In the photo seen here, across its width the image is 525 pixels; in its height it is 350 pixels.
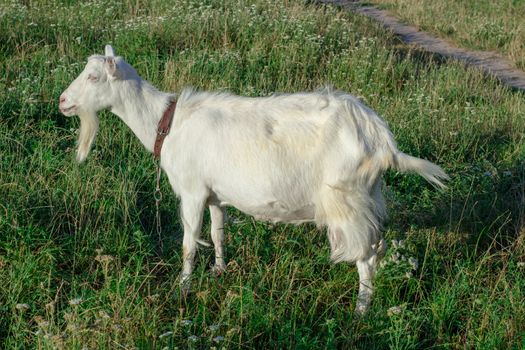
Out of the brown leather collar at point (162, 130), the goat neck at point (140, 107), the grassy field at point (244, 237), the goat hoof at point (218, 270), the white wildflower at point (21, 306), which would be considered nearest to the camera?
the white wildflower at point (21, 306)

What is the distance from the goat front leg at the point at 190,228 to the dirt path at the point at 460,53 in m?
5.92

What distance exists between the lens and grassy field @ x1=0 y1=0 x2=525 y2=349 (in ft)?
12.4

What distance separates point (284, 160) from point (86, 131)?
1.41m

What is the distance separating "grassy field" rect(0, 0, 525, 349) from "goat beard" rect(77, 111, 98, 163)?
198 mm

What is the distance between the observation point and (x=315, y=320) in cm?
404

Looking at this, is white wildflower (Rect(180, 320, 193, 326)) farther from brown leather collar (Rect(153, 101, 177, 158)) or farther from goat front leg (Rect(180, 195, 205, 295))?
brown leather collar (Rect(153, 101, 177, 158))

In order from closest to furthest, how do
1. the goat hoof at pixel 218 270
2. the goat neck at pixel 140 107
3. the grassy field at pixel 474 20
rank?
the goat hoof at pixel 218 270 < the goat neck at pixel 140 107 < the grassy field at pixel 474 20

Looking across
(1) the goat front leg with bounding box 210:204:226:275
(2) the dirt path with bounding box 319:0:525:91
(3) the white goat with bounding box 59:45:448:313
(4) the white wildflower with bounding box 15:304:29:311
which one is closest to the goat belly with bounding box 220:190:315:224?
(3) the white goat with bounding box 59:45:448:313

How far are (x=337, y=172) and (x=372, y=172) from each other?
18cm

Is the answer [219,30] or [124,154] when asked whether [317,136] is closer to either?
[124,154]

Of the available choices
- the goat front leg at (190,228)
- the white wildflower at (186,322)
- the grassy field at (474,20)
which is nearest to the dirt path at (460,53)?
the grassy field at (474,20)

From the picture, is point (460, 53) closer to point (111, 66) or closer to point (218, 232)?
point (218, 232)

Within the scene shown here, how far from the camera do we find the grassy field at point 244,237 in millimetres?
3771

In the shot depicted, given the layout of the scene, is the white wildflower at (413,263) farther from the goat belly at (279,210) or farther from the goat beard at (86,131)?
the goat beard at (86,131)
